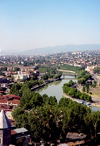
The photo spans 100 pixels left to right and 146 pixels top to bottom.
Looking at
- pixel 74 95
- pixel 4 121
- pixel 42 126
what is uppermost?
pixel 4 121

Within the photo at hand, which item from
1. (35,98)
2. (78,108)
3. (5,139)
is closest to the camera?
(5,139)

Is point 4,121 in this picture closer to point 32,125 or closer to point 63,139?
point 32,125

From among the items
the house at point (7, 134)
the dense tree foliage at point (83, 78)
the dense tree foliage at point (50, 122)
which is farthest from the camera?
the dense tree foliage at point (83, 78)

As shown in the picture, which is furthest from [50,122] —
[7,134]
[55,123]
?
[7,134]

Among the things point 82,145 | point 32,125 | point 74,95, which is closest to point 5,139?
point 32,125

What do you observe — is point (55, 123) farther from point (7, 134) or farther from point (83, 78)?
point (83, 78)

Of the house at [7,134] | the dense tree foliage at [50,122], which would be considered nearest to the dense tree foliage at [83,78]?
the dense tree foliage at [50,122]

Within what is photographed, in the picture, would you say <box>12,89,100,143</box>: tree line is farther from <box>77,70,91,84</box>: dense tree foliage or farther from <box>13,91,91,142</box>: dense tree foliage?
<box>77,70,91,84</box>: dense tree foliage

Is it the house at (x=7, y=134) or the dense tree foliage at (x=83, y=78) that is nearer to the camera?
the house at (x=7, y=134)

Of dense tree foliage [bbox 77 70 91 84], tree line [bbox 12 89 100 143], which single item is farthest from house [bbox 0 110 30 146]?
dense tree foliage [bbox 77 70 91 84]

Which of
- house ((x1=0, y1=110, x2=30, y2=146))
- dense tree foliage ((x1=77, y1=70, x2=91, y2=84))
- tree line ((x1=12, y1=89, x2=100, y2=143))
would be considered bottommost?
dense tree foliage ((x1=77, y1=70, x2=91, y2=84))

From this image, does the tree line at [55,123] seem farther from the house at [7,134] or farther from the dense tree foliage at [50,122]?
the house at [7,134]
